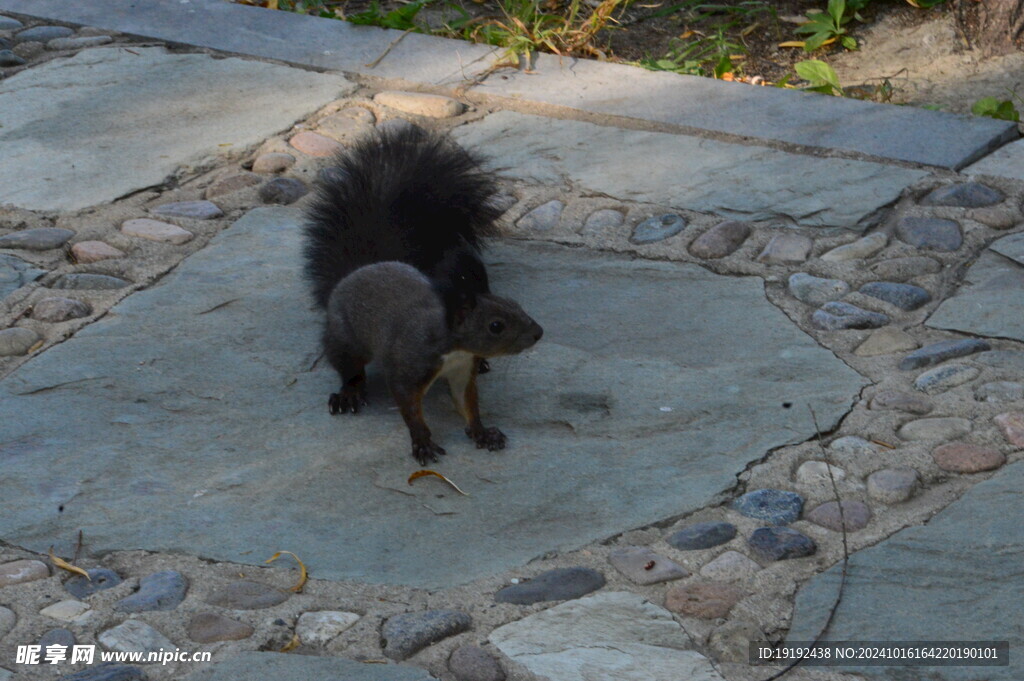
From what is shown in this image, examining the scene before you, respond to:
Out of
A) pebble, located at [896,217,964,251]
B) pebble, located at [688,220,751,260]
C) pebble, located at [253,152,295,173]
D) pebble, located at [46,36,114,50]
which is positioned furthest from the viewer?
pebble, located at [46,36,114,50]

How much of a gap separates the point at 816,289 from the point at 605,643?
1.73 m

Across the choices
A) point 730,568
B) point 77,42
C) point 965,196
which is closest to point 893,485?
point 730,568

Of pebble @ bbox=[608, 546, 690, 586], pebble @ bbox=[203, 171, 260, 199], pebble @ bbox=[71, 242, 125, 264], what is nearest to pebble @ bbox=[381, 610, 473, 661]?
pebble @ bbox=[608, 546, 690, 586]

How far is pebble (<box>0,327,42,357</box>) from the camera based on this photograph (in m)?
3.57

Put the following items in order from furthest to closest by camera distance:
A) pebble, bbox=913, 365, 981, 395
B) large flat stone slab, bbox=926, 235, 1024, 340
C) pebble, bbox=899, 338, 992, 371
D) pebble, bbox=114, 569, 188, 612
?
1. large flat stone slab, bbox=926, 235, 1024, 340
2. pebble, bbox=899, 338, 992, 371
3. pebble, bbox=913, 365, 981, 395
4. pebble, bbox=114, 569, 188, 612

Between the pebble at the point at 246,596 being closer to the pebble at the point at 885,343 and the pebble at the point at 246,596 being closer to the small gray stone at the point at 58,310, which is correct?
the small gray stone at the point at 58,310

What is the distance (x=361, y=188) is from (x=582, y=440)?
1.19m

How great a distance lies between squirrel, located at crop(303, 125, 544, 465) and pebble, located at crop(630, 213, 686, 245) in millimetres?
555

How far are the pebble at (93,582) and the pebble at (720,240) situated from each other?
7.26 ft

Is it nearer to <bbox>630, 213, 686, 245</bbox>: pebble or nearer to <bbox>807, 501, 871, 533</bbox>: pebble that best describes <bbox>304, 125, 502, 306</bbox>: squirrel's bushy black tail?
<bbox>630, 213, 686, 245</bbox>: pebble

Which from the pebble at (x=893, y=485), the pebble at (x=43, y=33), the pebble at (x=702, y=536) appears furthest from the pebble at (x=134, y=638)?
the pebble at (x=43, y=33)

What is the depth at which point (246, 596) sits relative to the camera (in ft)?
8.57

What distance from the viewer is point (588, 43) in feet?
18.5

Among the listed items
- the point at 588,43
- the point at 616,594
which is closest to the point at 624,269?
the point at 616,594
